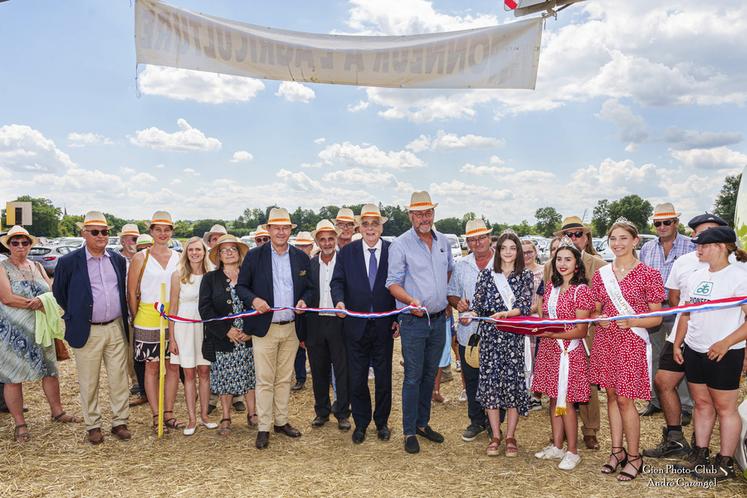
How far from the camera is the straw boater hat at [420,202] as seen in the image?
5.29 metres

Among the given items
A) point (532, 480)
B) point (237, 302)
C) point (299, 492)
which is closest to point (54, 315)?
point (237, 302)

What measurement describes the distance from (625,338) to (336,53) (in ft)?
11.6

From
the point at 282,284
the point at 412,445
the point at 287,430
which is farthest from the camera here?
the point at 287,430

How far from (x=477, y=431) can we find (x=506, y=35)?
3864mm

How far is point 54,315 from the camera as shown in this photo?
5.82 m

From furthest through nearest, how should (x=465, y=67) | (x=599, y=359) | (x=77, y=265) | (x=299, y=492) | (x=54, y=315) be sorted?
(x=54, y=315) → (x=77, y=265) → (x=465, y=67) → (x=599, y=359) → (x=299, y=492)

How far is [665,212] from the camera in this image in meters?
5.93

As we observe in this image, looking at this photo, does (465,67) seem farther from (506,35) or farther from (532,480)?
(532,480)

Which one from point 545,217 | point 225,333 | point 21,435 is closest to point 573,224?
point 225,333

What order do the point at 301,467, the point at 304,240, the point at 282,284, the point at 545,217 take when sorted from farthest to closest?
the point at 545,217, the point at 304,240, the point at 282,284, the point at 301,467

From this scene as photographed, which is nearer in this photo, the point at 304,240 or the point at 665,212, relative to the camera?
the point at 665,212

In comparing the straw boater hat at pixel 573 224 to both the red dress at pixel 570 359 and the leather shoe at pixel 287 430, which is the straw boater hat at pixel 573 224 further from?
the leather shoe at pixel 287 430

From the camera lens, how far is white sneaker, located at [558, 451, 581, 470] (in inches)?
185

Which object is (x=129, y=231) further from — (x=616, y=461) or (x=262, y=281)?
(x=616, y=461)
